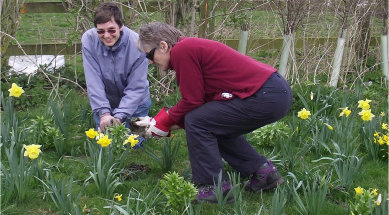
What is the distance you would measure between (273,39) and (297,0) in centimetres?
89

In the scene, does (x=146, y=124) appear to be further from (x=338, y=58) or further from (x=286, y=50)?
(x=338, y=58)

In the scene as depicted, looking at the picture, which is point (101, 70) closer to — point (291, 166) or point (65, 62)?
point (291, 166)

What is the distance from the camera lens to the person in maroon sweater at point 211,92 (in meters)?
2.96

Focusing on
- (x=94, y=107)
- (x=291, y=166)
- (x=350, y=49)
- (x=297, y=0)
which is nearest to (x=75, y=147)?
(x=94, y=107)

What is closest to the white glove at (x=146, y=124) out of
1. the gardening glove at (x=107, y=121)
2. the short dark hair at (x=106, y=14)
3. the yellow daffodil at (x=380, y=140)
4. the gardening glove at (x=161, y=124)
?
the gardening glove at (x=161, y=124)

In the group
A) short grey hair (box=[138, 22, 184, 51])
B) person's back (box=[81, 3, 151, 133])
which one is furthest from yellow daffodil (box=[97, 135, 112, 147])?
person's back (box=[81, 3, 151, 133])

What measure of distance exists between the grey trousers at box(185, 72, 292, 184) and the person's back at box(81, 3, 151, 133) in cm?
89

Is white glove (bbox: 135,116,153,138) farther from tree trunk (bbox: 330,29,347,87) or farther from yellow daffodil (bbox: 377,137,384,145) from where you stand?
tree trunk (bbox: 330,29,347,87)

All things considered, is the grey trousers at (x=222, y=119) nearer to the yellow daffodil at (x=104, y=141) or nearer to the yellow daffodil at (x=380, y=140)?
the yellow daffodil at (x=104, y=141)

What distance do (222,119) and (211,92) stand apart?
17 centimetres

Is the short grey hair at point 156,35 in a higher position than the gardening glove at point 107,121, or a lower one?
higher

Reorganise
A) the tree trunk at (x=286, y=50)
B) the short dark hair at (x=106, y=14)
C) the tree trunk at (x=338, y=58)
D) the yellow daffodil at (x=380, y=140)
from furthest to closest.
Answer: the tree trunk at (x=338, y=58)
the tree trunk at (x=286, y=50)
the short dark hair at (x=106, y=14)
the yellow daffodil at (x=380, y=140)

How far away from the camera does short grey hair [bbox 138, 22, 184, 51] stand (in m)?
2.97

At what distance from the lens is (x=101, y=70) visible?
4.02 meters
